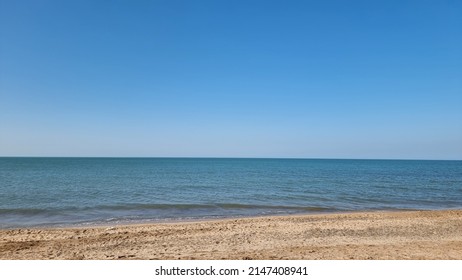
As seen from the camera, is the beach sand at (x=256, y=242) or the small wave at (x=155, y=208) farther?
the small wave at (x=155, y=208)

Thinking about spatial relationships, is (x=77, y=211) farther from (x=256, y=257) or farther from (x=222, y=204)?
(x=256, y=257)

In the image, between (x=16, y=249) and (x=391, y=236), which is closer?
(x=16, y=249)

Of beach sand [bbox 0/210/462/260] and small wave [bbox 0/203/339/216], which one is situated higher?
beach sand [bbox 0/210/462/260]

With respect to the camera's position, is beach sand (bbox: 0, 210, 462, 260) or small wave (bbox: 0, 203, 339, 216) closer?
beach sand (bbox: 0, 210, 462, 260)

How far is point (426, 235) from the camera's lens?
33.3ft

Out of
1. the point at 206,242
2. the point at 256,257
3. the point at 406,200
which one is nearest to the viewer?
the point at 256,257

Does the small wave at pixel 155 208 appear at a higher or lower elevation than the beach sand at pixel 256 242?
lower

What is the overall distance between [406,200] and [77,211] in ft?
80.3

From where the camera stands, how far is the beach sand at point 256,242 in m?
7.43

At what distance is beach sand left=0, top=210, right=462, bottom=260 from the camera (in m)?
7.43

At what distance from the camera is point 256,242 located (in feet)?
29.1
